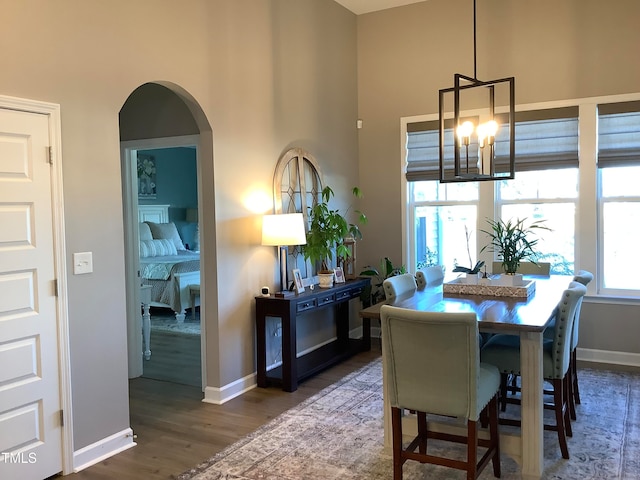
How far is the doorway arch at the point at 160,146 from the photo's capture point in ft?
14.2

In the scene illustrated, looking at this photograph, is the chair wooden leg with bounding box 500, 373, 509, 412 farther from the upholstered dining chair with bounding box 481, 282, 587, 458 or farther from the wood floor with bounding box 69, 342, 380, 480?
the wood floor with bounding box 69, 342, 380, 480

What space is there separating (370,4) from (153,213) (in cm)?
526

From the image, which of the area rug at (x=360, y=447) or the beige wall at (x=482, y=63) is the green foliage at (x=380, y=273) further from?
the area rug at (x=360, y=447)

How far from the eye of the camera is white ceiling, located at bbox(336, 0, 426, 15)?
20.0 feet

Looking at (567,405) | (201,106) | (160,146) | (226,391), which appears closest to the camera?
(567,405)

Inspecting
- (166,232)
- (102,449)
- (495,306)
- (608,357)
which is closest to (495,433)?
(495,306)

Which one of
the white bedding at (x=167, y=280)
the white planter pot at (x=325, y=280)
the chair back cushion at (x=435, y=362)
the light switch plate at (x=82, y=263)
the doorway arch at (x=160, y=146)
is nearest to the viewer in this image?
the chair back cushion at (x=435, y=362)

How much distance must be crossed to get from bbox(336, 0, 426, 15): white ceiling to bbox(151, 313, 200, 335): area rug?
4232 mm

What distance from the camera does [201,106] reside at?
4184mm

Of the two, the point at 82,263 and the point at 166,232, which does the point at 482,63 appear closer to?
the point at 82,263

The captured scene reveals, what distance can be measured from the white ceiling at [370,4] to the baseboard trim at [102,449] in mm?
4854

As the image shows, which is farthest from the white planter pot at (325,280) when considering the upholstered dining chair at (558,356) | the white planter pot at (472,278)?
the upholstered dining chair at (558,356)

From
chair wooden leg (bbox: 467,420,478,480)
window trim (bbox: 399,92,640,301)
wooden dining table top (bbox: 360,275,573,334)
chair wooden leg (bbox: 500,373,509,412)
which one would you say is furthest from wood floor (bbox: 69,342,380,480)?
window trim (bbox: 399,92,640,301)

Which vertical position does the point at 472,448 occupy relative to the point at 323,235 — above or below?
below
